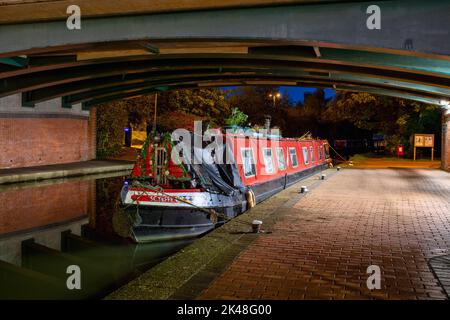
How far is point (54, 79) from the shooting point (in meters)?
18.2

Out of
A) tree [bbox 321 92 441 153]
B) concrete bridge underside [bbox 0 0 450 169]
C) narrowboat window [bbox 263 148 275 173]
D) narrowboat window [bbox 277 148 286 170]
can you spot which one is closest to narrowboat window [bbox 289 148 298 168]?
narrowboat window [bbox 277 148 286 170]

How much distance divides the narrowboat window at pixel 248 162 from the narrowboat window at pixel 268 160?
1097mm

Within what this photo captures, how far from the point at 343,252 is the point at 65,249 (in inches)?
231

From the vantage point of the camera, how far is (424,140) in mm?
27438

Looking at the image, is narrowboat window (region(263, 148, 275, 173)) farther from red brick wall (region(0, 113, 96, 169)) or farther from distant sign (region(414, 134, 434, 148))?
distant sign (region(414, 134, 434, 148))

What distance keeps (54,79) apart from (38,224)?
30.4 ft

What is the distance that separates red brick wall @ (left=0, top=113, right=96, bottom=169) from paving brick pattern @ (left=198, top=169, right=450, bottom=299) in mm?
15843

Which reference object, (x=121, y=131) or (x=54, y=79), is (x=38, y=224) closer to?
(x=54, y=79)

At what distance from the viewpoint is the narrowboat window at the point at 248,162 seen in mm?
12219

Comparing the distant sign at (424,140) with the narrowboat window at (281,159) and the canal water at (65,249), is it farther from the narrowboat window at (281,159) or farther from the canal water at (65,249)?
the canal water at (65,249)

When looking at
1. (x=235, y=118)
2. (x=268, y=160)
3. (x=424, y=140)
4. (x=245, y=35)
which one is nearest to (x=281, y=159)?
(x=268, y=160)

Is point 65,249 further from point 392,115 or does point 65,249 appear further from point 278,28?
point 392,115

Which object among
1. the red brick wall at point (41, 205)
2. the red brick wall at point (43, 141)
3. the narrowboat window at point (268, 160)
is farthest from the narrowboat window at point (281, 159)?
the red brick wall at point (43, 141)
